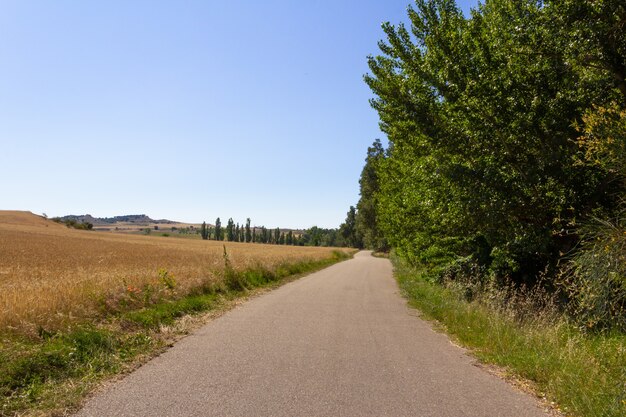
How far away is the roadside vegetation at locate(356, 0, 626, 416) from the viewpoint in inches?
286

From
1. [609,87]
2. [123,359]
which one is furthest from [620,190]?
[123,359]

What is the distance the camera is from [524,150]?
1048 cm

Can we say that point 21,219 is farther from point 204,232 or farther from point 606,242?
point 606,242

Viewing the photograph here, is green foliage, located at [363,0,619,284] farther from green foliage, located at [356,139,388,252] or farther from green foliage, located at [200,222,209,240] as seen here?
green foliage, located at [200,222,209,240]

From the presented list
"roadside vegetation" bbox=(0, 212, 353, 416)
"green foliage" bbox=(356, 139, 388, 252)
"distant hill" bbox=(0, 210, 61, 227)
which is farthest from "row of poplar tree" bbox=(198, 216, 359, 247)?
"roadside vegetation" bbox=(0, 212, 353, 416)

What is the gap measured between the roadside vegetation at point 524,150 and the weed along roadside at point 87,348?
560 cm

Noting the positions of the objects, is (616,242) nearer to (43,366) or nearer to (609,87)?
(609,87)

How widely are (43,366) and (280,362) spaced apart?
3.13m

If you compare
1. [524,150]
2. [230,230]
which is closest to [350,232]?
[230,230]

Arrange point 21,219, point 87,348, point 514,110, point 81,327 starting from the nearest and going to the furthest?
point 87,348
point 81,327
point 514,110
point 21,219

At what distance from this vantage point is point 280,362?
6.76m

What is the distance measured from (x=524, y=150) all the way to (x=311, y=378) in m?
7.51

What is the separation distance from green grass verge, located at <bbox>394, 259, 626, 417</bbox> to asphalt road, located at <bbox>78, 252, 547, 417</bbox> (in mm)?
389

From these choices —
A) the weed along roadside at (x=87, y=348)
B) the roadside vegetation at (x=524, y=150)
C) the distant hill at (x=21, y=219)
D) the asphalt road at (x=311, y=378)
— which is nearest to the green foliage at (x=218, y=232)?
the distant hill at (x=21, y=219)
